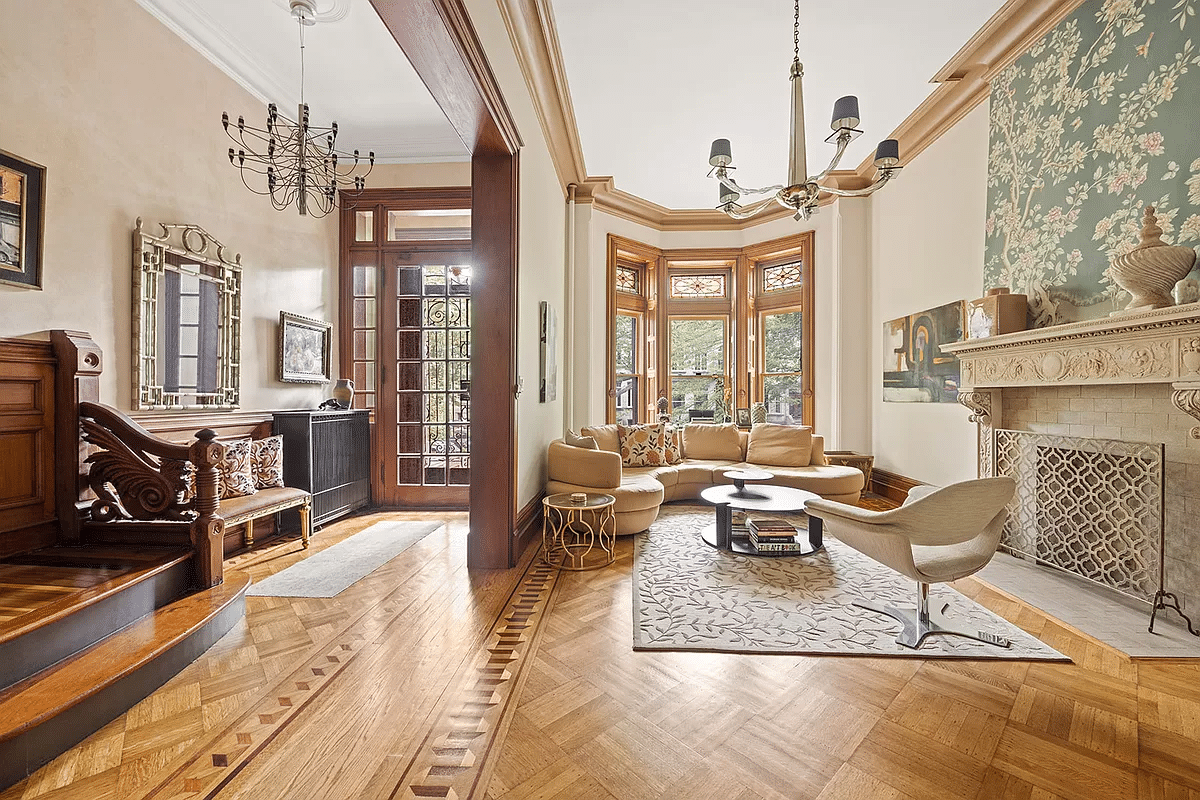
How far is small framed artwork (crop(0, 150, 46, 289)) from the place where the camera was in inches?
99.0

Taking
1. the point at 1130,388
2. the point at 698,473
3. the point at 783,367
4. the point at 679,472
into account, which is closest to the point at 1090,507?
the point at 1130,388

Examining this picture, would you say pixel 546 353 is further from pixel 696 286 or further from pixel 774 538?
pixel 696 286

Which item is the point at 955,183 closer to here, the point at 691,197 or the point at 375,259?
the point at 691,197

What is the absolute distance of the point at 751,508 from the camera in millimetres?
3707

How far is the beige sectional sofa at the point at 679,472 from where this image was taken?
4309 mm

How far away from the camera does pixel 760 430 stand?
19.6ft

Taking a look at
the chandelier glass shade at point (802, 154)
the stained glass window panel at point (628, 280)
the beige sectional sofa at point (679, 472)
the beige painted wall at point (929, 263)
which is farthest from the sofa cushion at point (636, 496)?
the stained glass window panel at point (628, 280)

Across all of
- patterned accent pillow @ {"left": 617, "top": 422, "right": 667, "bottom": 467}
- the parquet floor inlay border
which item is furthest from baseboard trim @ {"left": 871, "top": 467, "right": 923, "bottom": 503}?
the parquet floor inlay border

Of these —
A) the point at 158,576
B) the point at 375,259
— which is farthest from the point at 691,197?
the point at 158,576

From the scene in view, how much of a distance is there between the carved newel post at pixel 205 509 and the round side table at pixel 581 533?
77.1 inches

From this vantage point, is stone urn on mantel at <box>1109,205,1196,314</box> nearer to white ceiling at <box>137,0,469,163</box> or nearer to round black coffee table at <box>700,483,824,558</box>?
round black coffee table at <box>700,483,824,558</box>

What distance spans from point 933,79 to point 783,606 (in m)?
4.46

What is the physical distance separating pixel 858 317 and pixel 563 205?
3.69 m

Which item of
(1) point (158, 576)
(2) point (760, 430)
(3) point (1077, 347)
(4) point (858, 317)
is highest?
(4) point (858, 317)
